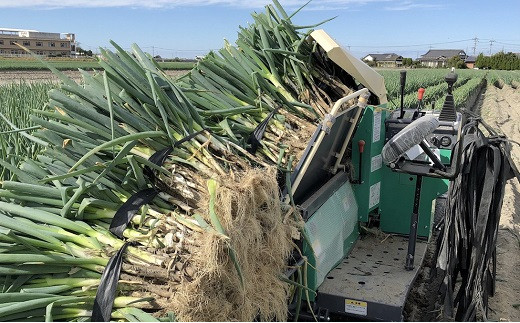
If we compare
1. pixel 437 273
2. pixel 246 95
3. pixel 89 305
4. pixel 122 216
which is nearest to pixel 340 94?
pixel 246 95

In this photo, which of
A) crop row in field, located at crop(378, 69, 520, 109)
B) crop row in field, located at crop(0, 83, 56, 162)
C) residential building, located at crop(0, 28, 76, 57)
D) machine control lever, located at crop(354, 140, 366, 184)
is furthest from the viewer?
residential building, located at crop(0, 28, 76, 57)

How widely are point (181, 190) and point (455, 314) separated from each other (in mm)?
2322

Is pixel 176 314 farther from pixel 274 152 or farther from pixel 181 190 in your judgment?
pixel 274 152

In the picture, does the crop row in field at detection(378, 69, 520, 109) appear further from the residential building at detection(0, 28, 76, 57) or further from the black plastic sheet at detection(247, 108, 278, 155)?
the residential building at detection(0, 28, 76, 57)

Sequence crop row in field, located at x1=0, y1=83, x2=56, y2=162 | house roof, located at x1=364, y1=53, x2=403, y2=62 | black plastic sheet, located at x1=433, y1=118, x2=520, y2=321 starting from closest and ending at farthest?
crop row in field, located at x1=0, y1=83, x2=56, y2=162 < black plastic sheet, located at x1=433, y1=118, x2=520, y2=321 < house roof, located at x1=364, y1=53, x2=403, y2=62

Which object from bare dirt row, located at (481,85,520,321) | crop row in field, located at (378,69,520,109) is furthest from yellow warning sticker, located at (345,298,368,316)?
crop row in field, located at (378,69,520,109)

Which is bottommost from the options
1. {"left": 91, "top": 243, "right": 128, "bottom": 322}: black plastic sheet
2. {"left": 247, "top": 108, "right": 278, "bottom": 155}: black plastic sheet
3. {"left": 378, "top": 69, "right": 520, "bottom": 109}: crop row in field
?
{"left": 378, "top": 69, "right": 520, "bottom": 109}: crop row in field

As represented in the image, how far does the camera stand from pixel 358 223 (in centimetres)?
351

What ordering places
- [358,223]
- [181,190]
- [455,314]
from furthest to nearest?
1. [358,223]
2. [455,314]
3. [181,190]

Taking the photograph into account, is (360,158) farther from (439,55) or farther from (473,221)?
(439,55)

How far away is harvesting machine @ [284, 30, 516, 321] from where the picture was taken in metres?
2.68

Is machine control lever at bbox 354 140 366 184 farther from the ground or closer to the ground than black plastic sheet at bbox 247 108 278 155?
closer to the ground

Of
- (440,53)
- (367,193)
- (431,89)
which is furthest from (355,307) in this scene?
(440,53)

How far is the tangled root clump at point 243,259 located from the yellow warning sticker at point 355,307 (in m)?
0.63
